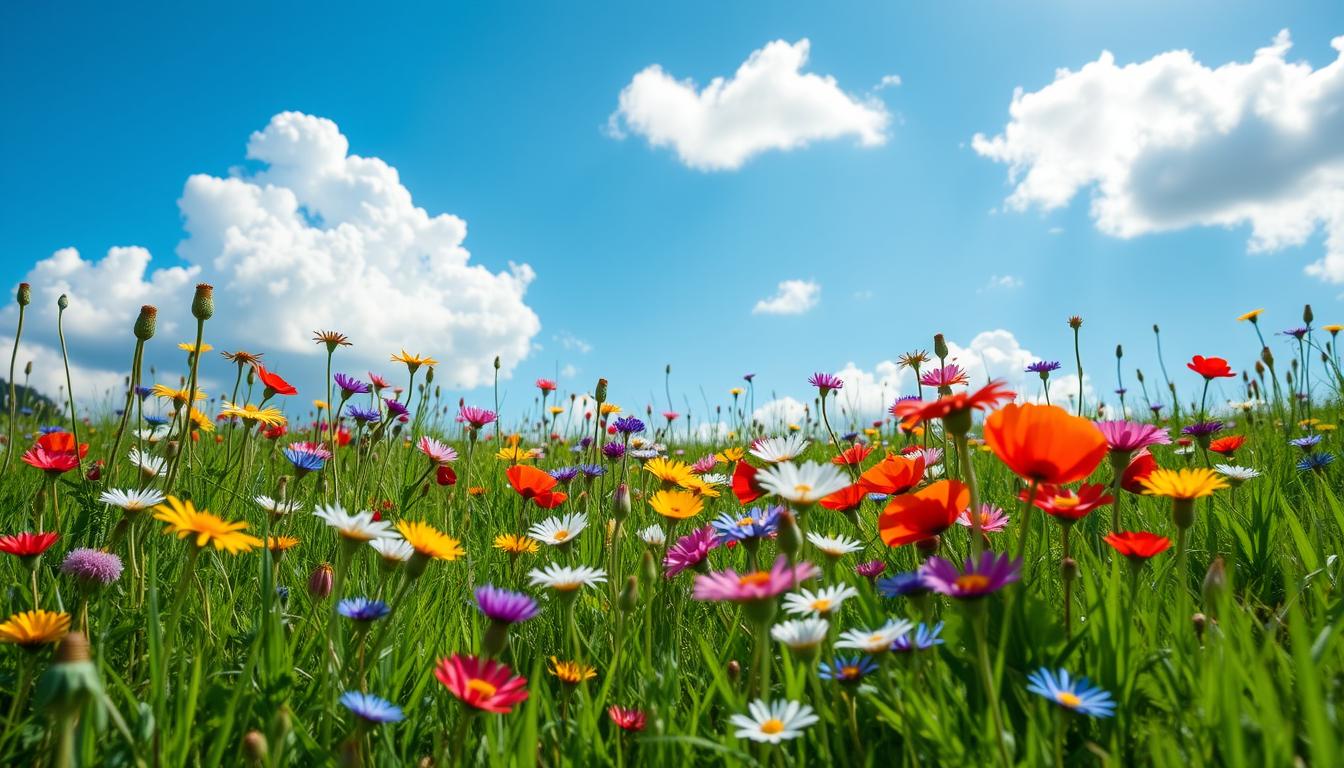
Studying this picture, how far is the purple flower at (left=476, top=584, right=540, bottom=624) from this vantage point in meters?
1.20

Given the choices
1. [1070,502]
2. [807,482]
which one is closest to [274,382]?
[807,482]

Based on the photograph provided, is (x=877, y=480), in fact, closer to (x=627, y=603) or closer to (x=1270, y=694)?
(x=627, y=603)

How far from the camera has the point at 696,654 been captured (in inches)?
70.1

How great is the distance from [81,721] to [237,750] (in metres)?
0.32

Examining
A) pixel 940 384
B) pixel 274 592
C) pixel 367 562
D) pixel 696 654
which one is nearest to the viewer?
pixel 274 592

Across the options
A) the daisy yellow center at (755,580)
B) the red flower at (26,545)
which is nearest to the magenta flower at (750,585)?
the daisy yellow center at (755,580)

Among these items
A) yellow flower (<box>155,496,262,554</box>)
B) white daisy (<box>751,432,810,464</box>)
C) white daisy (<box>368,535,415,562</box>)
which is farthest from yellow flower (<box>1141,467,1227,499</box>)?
yellow flower (<box>155,496,262,554</box>)

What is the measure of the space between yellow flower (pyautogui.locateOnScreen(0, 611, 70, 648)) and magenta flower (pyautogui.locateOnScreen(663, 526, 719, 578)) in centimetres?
120

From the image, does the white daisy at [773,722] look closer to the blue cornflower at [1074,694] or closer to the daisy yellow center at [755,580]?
the daisy yellow center at [755,580]

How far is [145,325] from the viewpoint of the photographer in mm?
1921

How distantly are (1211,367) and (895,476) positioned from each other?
2.18 m

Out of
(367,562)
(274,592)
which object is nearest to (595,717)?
(274,592)

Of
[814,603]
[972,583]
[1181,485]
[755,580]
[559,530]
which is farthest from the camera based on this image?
[559,530]

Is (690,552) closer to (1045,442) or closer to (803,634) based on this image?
(803,634)
